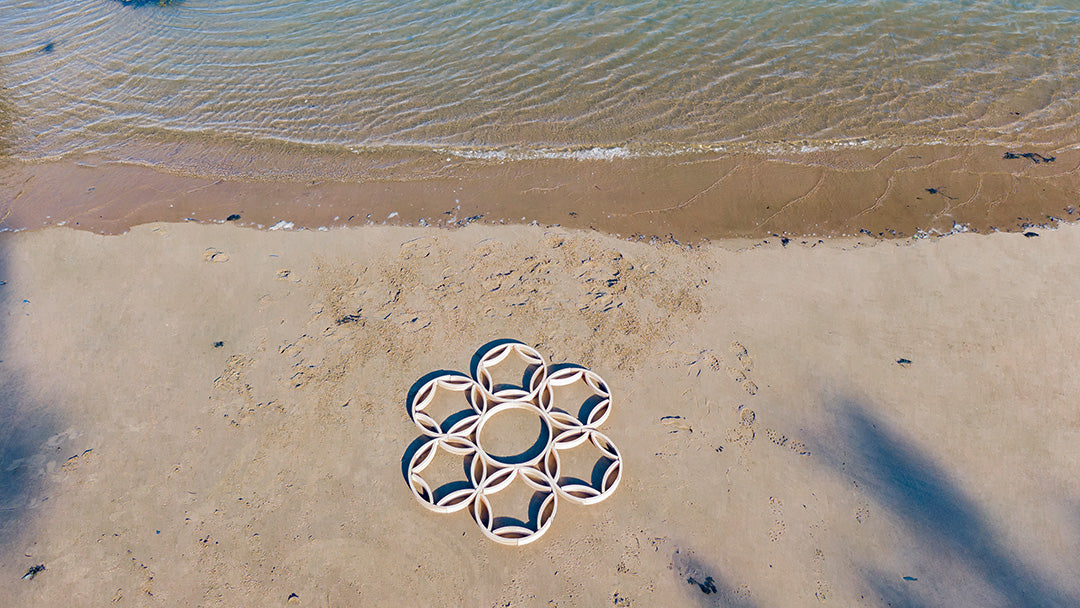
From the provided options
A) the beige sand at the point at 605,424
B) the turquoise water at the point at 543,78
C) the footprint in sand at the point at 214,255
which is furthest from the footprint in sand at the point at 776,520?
the footprint in sand at the point at 214,255

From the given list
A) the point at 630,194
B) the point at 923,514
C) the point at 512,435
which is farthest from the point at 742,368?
the point at 630,194

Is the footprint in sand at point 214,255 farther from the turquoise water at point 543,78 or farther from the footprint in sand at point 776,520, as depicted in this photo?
the footprint in sand at point 776,520

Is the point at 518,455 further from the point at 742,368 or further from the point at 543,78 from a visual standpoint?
the point at 543,78

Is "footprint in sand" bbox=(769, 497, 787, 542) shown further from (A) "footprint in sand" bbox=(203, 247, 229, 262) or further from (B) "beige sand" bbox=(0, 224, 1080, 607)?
(A) "footprint in sand" bbox=(203, 247, 229, 262)

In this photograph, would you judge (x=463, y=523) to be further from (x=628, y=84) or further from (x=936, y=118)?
(x=936, y=118)

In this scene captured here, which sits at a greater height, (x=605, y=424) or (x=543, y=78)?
(x=543, y=78)

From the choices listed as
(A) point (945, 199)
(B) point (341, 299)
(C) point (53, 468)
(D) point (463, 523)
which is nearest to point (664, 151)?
(A) point (945, 199)
